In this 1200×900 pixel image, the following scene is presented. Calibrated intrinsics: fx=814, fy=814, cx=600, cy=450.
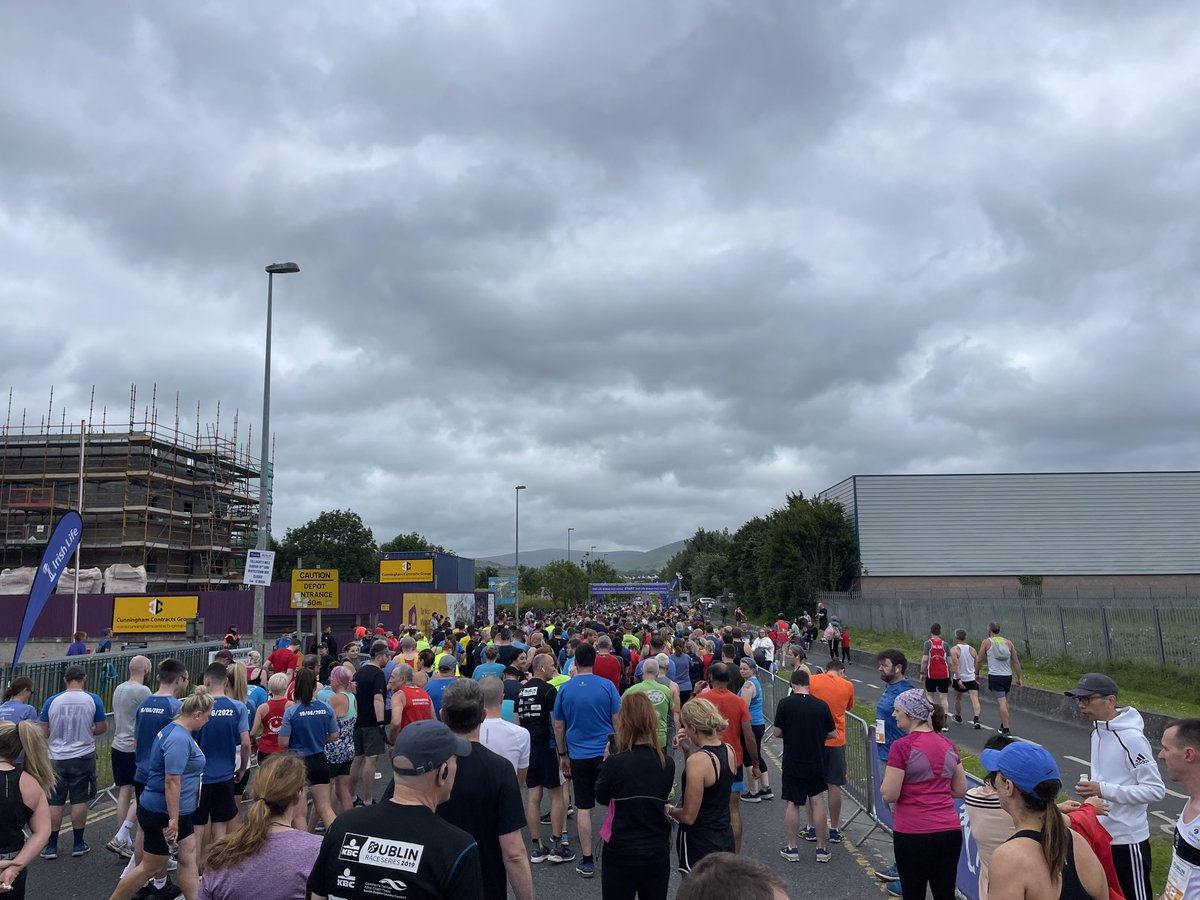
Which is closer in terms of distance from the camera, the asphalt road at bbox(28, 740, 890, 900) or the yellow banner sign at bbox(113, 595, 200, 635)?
the asphalt road at bbox(28, 740, 890, 900)

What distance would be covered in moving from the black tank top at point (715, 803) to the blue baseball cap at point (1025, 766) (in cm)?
196

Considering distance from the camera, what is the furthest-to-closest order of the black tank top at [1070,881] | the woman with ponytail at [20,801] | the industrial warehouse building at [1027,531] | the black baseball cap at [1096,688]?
1. the industrial warehouse building at [1027,531]
2. the black baseball cap at [1096,688]
3. the woman with ponytail at [20,801]
4. the black tank top at [1070,881]

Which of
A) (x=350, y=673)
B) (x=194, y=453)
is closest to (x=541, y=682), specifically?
(x=350, y=673)

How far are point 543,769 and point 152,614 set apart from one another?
1442 inches

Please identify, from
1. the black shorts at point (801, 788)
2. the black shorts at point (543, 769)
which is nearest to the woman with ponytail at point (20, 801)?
the black shorts at point (543, 769)

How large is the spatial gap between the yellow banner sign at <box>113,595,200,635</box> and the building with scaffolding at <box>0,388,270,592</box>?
13869mm

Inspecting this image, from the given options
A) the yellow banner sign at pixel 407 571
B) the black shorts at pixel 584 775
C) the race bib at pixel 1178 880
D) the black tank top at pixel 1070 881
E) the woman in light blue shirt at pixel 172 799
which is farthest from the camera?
the yellow banner sign at pixel 407 571

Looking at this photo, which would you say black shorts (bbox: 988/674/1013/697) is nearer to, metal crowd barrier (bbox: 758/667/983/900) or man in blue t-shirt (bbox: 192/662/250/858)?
metal crowd barrier (bbox: 758/667/983/900)

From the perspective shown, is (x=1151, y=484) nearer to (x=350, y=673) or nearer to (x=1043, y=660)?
(x=1043, y=660)

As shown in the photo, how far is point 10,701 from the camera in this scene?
7852 mm

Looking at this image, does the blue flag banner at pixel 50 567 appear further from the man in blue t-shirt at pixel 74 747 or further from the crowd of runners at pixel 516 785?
the man in blue t-shirt at pixel 74 747

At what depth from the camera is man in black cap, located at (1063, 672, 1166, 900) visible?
480 cm

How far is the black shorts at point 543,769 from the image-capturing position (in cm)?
811

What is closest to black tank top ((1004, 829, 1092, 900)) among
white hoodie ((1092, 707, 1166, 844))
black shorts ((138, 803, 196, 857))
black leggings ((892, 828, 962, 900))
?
white hoodie ((1092, 707, 1166, 844))
